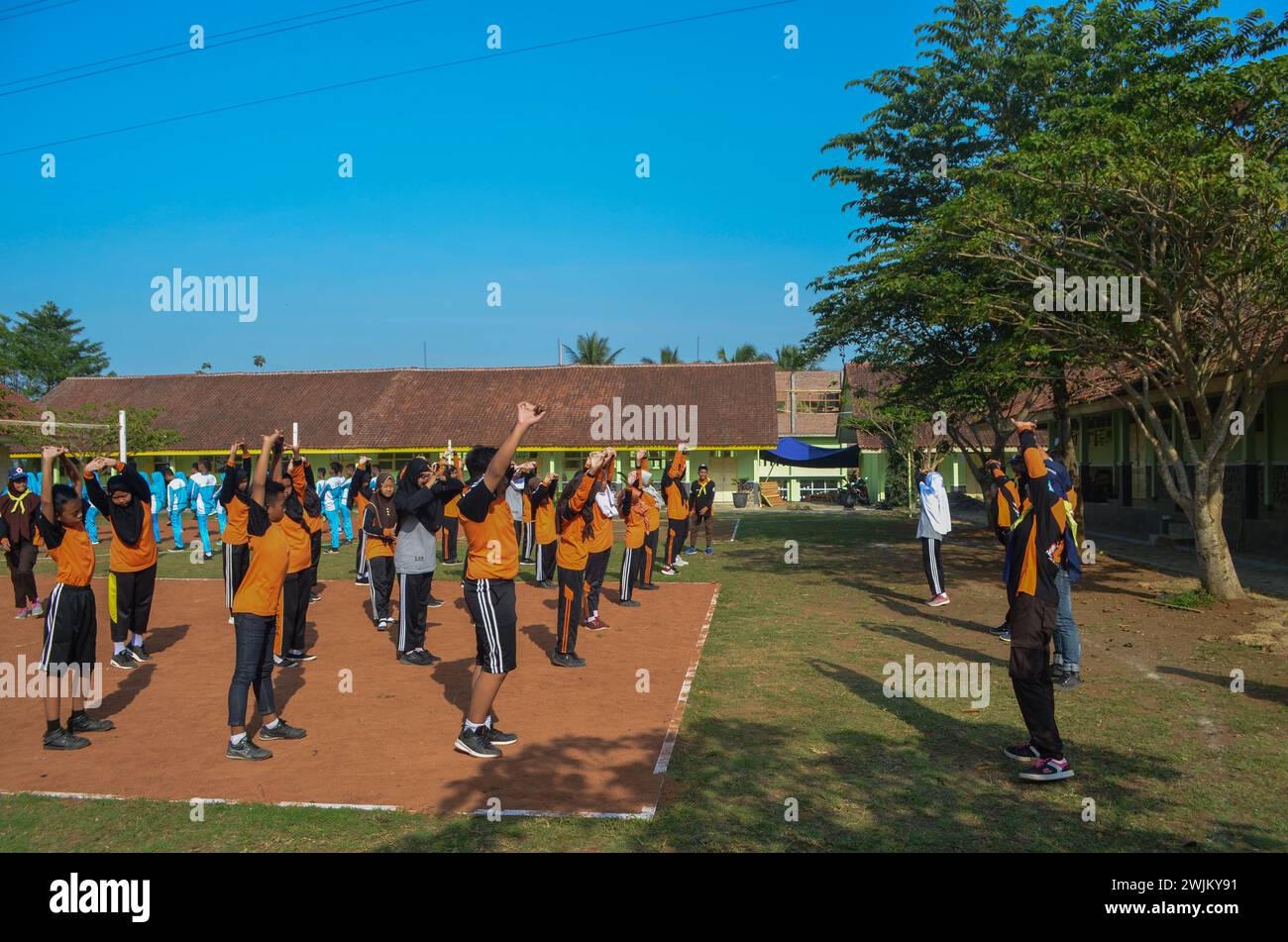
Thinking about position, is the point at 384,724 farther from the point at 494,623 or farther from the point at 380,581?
the point at 380,581

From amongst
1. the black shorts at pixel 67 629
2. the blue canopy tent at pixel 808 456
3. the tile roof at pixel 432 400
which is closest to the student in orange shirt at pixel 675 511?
the black shorts at pixel 67 629

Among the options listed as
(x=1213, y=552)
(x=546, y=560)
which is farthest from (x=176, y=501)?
(x=1213, y=552)

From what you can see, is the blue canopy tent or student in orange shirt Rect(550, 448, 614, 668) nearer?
student in orange shirt Rect(550, 448, 614, 668)

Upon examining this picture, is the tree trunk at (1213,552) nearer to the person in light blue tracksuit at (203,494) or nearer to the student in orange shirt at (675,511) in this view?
the student in orange shirt at (675,511)

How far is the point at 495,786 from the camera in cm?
543

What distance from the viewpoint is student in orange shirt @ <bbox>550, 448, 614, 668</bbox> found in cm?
872

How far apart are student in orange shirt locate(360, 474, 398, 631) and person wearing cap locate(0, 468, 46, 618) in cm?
413

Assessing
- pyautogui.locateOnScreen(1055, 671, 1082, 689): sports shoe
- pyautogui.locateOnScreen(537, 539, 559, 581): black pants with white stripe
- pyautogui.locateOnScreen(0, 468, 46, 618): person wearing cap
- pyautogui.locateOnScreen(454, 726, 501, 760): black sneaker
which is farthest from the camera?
pyautogui.locateOnScreen(537, 539, 559, 581): black pants with white stripe

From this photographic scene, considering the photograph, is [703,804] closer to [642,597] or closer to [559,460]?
[642,597]

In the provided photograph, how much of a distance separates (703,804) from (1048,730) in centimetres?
221

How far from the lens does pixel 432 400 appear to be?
42062 mm

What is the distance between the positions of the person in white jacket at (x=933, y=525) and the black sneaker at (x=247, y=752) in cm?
832

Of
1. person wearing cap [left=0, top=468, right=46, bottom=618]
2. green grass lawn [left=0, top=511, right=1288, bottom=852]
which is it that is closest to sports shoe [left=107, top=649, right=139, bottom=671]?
person wearing cap [left=0, top=468, right=46, bottom=618]

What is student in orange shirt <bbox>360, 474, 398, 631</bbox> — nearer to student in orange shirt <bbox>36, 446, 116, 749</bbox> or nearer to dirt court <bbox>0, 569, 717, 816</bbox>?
dirt court <bbox>0, 569, 717, 816</bbox>
